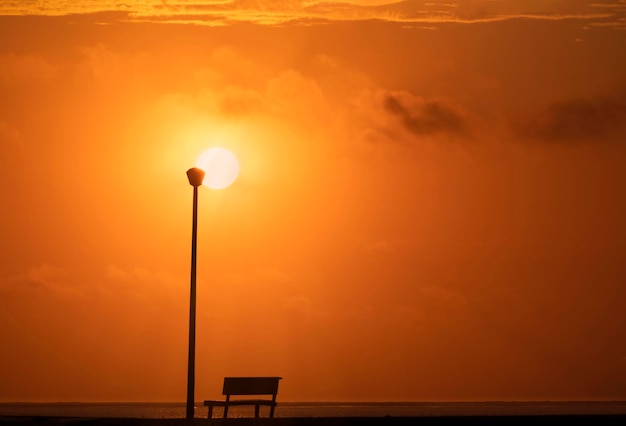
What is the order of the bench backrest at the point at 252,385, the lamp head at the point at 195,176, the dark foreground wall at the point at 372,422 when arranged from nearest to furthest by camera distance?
the dark foreground wall at the point at 372,422 < the bench backrest at the point at 252,385 < the lamp head at the point at 195,176

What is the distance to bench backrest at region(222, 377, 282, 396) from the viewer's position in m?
19.4

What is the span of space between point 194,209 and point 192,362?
10.4ft

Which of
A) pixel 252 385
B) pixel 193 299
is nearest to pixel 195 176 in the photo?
pixel 193 299

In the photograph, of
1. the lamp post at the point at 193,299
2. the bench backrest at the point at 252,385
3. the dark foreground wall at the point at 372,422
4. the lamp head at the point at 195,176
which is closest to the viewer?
the dark foreground wall at the point at 372,422

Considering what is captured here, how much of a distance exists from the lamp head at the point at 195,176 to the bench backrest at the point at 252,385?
13.5ft

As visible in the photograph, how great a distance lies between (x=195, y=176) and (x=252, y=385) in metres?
4.50

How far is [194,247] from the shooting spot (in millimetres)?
19500

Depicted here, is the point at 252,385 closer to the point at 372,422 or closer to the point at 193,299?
the point at 193,299

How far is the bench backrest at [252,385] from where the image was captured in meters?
19.4

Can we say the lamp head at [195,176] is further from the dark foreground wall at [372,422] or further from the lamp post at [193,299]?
the dark foreground wall at [372,422]

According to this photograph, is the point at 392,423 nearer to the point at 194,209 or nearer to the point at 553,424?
the point at 553,424

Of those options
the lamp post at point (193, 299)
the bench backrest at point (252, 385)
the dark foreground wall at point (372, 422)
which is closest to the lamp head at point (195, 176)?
the lamp post at point (193, 299)

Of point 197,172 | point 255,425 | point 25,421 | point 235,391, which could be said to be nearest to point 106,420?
point 25,421

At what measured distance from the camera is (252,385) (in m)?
19.5
